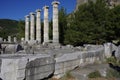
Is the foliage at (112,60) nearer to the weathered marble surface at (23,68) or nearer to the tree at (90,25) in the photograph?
the weathered marble surface at (23,68)

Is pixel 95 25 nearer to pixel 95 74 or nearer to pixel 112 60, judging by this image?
pixel 112 60

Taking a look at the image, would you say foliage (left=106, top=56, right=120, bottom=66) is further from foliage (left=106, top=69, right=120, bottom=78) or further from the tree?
the tree

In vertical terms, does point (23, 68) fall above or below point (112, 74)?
above

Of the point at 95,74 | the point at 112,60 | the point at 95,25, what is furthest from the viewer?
the point at 95,25

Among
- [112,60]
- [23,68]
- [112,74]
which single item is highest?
[23,68]

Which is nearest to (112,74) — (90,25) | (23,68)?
(23,68)

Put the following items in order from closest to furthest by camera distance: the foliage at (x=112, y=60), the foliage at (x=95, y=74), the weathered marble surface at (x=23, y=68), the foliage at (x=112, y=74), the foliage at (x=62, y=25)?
the weathered marble surface at (x=23, y=68), the foliage at (x=95, y=74), the foliage at (x=112, y=74), the foliage at (x=112, y=60), the foliage at (x=62, y=25)

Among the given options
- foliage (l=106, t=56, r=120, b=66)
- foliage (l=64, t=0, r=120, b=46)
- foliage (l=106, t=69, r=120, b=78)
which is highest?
foliage (l=64, t=0, r=120, b=46)

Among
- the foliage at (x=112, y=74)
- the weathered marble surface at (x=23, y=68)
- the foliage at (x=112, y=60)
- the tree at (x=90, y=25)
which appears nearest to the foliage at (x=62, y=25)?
the tree at (x=90, y=25)

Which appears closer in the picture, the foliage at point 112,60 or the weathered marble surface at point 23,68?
the weathered marble surface at point 23,68

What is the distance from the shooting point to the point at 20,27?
188ft

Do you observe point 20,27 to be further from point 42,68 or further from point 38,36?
point 42,68

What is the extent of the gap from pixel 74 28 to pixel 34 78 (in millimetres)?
29537

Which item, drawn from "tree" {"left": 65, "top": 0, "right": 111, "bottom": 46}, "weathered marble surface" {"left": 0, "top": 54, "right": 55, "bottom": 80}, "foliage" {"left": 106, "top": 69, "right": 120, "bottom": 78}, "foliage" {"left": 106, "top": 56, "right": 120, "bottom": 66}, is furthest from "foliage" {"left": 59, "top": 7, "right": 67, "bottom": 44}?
"weathered marble surface" {"left": 0, "top": 54, "right": 55, "bottom": 80}
